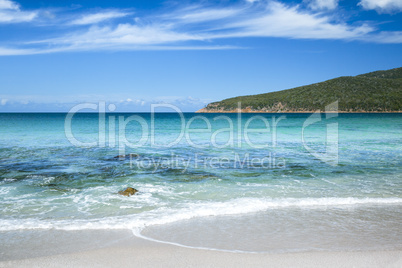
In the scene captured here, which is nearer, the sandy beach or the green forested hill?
the sandy beach

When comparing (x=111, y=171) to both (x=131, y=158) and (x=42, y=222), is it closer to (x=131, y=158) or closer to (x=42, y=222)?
(x=131, y=158)

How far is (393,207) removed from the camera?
7.09m

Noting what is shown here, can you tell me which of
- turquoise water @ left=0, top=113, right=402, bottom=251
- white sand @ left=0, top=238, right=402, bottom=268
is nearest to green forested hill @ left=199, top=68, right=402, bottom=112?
turquoise water @ left=0, top=113, right=402, bottom=251

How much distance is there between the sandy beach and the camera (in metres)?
4.32

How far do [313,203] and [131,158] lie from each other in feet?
31.5

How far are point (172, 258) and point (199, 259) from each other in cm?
40

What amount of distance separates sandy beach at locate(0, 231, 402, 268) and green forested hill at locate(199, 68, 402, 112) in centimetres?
11436

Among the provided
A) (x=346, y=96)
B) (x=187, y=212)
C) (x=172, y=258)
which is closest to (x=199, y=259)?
(x=172, y=258)

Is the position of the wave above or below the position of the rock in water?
below

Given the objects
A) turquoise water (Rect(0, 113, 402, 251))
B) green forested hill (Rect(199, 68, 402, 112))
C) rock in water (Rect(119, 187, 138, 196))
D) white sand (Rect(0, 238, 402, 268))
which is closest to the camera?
white sand (Rect(0, 238, 402, 268))

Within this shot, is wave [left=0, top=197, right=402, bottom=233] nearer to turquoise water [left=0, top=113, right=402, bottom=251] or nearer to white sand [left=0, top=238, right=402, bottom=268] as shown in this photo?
turquoise water [left=0, top=113, right=402, bottom=251]

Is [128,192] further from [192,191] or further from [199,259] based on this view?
[199,259]

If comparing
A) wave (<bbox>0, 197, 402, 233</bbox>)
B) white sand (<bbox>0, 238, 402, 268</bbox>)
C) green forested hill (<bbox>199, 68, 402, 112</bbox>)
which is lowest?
white sand (<bbox>0, 238, 402, 268</bbox>)

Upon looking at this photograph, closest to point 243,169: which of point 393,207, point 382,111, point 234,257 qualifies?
point 393,207
